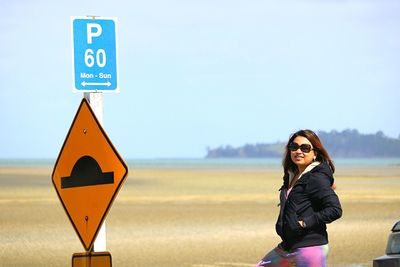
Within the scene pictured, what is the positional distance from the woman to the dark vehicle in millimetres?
1068

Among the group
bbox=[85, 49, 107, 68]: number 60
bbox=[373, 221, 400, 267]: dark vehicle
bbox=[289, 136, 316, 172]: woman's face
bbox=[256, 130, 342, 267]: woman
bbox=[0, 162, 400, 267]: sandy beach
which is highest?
bbox=[85, 49, 107, 68]: number 60

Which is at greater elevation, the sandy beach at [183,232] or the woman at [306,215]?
the woman at [306,215]

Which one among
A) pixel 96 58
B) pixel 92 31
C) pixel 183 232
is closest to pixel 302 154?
pixel 96 58

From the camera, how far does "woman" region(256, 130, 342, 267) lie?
23.3 feet

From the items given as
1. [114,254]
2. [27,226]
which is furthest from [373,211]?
[114,254]

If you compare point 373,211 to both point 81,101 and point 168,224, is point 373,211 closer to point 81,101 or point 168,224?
point 168,224

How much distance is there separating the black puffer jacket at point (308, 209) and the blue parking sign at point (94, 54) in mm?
2125

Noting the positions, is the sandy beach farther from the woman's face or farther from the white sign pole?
the woman's face

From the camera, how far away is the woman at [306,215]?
23.3ft

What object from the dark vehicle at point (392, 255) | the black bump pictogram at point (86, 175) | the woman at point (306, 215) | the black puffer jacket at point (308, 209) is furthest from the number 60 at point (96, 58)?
the dark vehicle at point (392, 255)

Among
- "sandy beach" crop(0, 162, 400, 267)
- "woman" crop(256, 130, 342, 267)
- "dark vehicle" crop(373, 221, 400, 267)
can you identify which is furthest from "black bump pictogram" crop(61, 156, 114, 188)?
"sandy beach" crop(0, 162, 400, 267)

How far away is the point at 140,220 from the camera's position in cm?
2484

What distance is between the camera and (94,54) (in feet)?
28.0

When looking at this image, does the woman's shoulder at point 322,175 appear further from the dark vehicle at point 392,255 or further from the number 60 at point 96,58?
the number 60 at point 96,58
